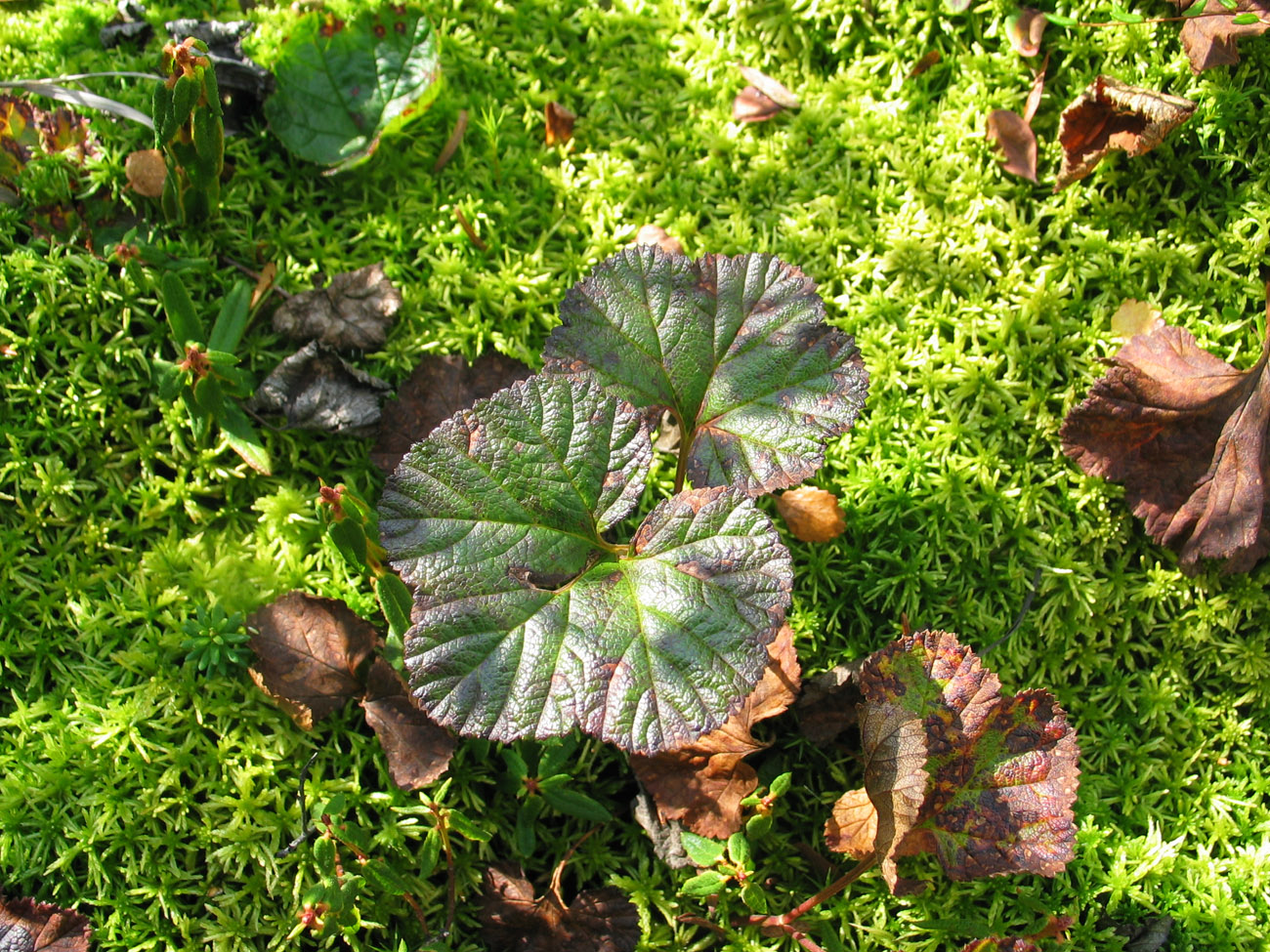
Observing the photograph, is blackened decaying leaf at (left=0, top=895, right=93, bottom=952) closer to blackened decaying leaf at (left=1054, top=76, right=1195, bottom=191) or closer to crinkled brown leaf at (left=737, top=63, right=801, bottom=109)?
crinkled brown leaf at (left=737, top=63, right=801, bottom=109)

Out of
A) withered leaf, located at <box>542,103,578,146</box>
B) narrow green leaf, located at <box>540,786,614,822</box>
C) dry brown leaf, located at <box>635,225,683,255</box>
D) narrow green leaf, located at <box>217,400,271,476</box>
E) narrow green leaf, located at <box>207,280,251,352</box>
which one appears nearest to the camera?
narrow green leaf, located at <box>540,786,614,822</box>

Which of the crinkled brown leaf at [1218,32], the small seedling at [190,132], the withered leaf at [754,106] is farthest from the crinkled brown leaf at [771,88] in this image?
the small seedling at [190,132]

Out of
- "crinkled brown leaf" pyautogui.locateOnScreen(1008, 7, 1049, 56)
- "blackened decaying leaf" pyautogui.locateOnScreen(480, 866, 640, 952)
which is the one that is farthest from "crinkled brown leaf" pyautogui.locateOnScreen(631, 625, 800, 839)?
"crinkled brown leaf" pyautogui.locateOnScreen(1008, 7, 1049, 56)

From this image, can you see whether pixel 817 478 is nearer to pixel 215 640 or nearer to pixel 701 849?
pixel 701 849

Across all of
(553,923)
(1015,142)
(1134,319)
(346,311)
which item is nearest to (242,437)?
(346,311)

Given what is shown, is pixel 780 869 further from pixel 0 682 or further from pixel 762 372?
pixel 0 682

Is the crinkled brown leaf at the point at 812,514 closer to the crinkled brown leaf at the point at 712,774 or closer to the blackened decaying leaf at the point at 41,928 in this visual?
the crinkled brown leaf at the point at 712,774

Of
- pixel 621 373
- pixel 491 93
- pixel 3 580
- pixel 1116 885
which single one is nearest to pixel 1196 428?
pixel 1116 885
